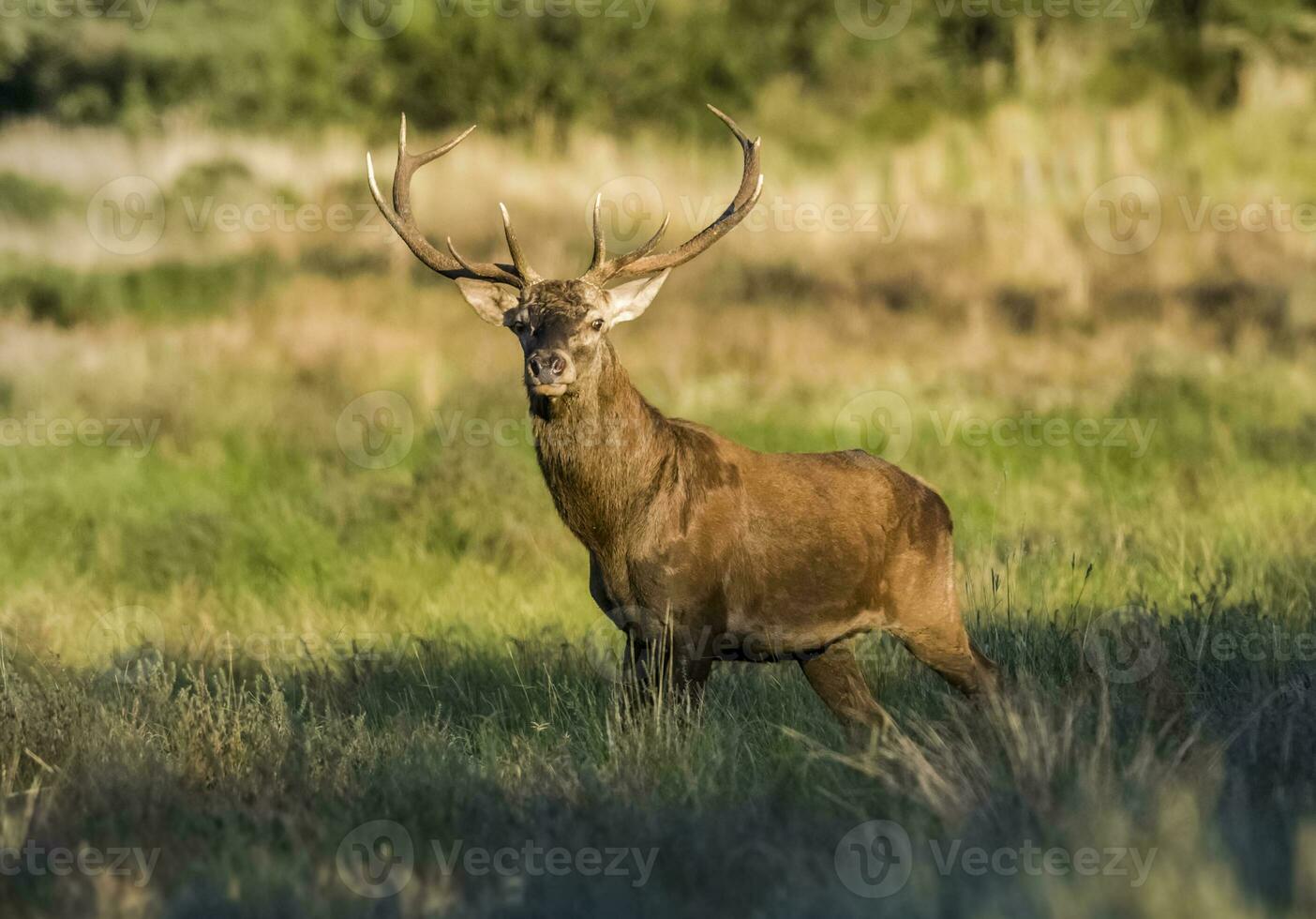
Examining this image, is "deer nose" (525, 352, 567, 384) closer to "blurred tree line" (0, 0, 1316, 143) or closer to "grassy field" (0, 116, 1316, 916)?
"grassy field" (0, 116, 1316, 916)

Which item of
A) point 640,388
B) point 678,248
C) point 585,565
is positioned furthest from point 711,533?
point 640,388

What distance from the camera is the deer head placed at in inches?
295

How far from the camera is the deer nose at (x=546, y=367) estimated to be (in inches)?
A: 288

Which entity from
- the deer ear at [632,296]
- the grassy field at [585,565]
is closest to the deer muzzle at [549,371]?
the deer ear at [632,296]

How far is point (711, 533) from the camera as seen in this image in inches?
297


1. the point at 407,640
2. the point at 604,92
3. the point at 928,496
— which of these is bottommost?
the point at 407,640

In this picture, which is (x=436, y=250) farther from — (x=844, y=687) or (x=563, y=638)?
(x=844, y=687)

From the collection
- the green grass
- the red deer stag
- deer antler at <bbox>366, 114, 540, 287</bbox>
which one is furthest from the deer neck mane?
the green grass

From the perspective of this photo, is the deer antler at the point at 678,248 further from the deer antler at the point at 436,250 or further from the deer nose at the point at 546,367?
A: the deer nose at the point at 546,367

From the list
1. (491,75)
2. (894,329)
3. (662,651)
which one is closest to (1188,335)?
(894,329)

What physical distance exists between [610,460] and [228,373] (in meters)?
9.72

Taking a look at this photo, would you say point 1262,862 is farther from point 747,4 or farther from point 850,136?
point 747,4

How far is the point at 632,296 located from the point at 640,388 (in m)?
8.73

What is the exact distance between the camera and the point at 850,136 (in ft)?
98.3
